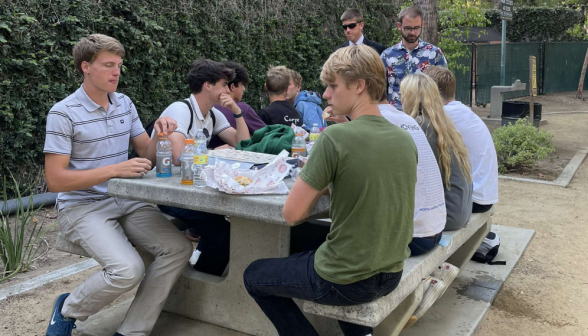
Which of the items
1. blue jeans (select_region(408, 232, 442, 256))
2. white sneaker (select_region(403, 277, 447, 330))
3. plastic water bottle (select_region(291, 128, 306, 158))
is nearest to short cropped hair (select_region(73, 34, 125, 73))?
plastic water bottle (select_region(291, 128, 306, 158))

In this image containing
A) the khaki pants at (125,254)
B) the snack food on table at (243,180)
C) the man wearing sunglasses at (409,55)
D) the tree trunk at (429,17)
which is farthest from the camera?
the tree trunk at (429,17)

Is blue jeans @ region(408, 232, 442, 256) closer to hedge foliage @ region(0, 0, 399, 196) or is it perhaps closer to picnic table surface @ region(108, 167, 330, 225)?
picnic table surface @ region(108, 167, 330, 225)

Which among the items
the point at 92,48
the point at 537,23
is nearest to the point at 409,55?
the point at 92,48

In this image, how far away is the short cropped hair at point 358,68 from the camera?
98.7 inches

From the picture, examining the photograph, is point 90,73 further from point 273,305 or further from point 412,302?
point 412,302

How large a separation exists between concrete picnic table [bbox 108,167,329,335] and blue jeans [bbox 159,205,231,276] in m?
0.17

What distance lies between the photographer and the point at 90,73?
316 centimetres

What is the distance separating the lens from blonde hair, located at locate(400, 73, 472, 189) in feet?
10.9

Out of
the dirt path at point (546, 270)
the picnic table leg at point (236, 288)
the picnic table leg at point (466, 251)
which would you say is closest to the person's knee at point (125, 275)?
the picnic table leg at point (236, 288)

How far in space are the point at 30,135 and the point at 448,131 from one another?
4045 millimetres

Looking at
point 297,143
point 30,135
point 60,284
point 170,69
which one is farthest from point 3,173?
point 297,143

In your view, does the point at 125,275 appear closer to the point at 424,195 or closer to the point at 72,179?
the point at 72,179

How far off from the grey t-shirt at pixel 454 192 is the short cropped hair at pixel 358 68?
0.87 m

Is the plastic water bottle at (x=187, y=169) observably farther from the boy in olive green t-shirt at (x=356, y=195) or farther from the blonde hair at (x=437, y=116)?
the blonde hair at (x=437, y=116)
